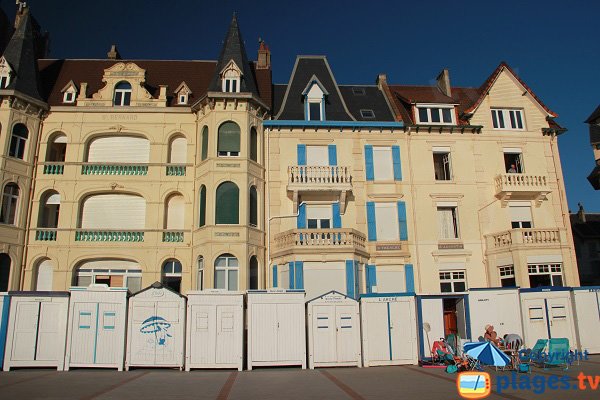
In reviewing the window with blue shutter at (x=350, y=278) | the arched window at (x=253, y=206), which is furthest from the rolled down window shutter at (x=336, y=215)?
the arched window at (x=253, y=206)

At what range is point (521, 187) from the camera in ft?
84.9

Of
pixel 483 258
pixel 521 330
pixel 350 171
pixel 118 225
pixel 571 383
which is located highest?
pixel 350 171

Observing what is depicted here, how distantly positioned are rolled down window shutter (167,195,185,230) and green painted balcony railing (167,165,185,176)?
1161 mm

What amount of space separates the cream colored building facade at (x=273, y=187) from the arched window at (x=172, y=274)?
0.09 meters

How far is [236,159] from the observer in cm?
2467

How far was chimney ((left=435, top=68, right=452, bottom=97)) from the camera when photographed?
98.6 ft

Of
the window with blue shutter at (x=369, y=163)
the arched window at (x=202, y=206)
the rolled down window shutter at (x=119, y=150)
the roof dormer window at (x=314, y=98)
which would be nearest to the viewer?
the arched window at (x=202, y=206)

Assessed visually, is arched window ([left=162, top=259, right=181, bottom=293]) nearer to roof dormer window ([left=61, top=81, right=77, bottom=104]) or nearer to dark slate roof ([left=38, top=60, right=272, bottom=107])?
dark slate roof ([left=38, top=60, right=272, bottom=107])

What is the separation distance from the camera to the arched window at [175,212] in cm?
2504

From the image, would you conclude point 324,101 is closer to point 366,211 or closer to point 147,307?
point 366,211

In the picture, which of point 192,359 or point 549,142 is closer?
point 192,359

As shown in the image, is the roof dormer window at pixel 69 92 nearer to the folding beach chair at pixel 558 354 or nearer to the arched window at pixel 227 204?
the arched window at pixel 227 204

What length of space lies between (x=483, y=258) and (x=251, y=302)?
1332 cm

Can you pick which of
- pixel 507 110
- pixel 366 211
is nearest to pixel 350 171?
pixel 366 211
